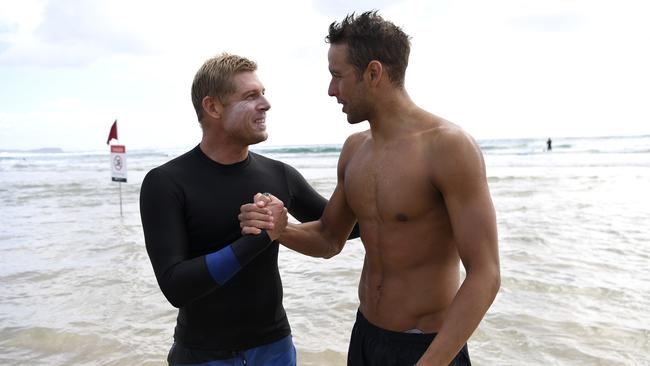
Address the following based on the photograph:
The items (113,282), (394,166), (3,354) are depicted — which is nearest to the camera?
(394,166)

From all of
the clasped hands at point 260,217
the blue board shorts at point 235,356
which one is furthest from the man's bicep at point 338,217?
the blue board shorts at point 235,356

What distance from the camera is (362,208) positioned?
7.84ft

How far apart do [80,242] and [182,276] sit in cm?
844

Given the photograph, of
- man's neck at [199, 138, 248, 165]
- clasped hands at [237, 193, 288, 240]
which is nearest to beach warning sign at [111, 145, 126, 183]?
man's neck at [199, 138, 248, 165]

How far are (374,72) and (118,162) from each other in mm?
12123

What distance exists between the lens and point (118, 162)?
13.1 meters

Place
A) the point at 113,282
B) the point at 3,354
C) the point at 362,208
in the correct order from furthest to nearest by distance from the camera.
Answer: the point at 113,282, the point at 3,354, the point at 362,208

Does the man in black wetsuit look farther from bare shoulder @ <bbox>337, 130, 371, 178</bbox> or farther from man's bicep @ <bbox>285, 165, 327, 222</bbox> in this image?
bare shoulder @ <bbox>337, 130, 371, 178</bbox>

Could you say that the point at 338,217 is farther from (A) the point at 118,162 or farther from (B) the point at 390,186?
(A) the point at 118,162

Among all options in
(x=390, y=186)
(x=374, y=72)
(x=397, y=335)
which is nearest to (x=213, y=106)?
(x=374, y=72)

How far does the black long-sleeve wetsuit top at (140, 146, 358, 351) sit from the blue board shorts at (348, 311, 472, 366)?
1.27 ft

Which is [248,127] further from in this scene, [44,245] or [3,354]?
[44,245]

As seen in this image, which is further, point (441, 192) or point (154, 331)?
point (154, 331)

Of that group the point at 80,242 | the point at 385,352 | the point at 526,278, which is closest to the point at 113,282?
the point at 80,242
